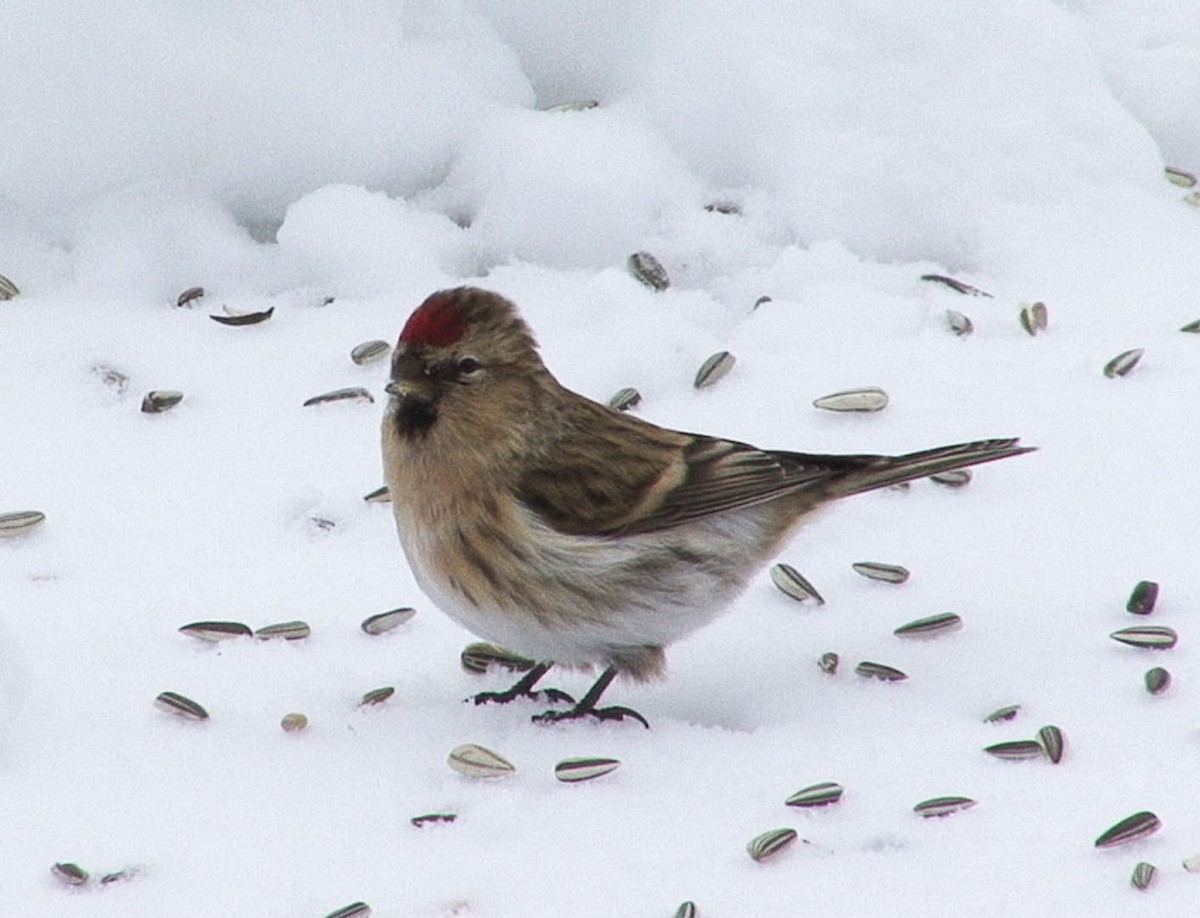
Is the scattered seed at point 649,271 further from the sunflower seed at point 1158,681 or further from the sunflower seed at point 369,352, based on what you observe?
the sunflower seed at point 1158,681

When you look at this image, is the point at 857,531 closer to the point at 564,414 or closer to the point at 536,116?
A: the point at 564,414

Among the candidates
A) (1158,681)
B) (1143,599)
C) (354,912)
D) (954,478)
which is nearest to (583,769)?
(354,912)

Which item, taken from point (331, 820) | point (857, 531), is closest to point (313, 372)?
point (857, 531)

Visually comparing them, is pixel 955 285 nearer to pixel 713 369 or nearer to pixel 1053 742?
pixel 713 369

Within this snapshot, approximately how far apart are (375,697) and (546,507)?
2.05 feet

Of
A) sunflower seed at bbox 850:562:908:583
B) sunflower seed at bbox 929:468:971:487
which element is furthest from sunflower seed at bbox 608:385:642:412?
sunflower seed at bbox 850:562:908:583

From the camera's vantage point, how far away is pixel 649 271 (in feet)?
23.9

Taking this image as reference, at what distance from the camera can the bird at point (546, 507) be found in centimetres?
529

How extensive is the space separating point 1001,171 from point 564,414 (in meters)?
2.67

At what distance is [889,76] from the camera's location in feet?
25.2

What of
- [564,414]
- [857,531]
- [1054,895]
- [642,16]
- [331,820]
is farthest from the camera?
[642,16]

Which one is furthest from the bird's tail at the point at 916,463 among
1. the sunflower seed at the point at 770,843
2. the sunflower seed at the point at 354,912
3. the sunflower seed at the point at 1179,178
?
the sunflower seed at the point at 1179,178

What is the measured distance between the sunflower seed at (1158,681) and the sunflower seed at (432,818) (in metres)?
1.65

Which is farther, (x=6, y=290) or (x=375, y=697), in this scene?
(x=6, y=290)
